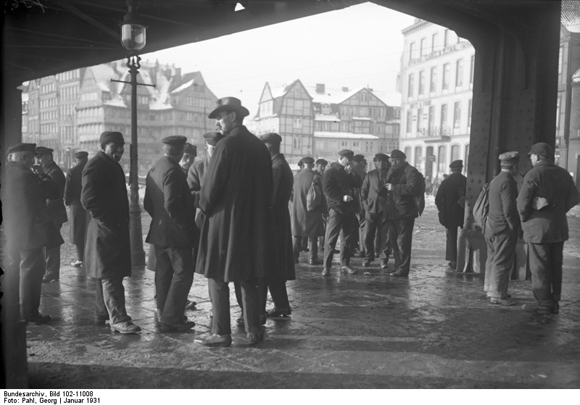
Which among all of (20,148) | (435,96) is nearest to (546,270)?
(20,148)

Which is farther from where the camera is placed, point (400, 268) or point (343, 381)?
point (400, 268)

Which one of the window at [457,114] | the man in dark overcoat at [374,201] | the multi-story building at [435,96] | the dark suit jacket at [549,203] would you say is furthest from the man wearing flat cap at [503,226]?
the window at [457,114]

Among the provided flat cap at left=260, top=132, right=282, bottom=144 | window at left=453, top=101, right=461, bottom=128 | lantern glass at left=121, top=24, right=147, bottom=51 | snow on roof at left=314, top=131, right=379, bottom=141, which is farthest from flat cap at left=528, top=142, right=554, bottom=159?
snow on roof at left=314, top=131, right=379, bottom=141

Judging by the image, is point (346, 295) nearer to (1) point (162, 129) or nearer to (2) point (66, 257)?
(2) point (66, 257)

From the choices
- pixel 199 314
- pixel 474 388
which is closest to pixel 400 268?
pixel 199 314

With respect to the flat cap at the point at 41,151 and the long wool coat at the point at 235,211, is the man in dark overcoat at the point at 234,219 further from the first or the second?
the flat cap at the point at 41,151

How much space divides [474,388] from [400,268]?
4713 millimetres

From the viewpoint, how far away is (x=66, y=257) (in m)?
10.5

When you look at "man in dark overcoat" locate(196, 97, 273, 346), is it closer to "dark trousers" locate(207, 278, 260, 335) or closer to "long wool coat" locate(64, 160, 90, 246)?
"dark trousers" locate(207, 278, 260, 335)

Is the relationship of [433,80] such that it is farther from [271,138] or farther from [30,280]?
[30,280]

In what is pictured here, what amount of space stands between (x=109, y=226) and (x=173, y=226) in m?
0.59

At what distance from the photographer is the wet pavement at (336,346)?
4301 mm

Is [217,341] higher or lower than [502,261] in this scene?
lower

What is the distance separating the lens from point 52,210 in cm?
838
